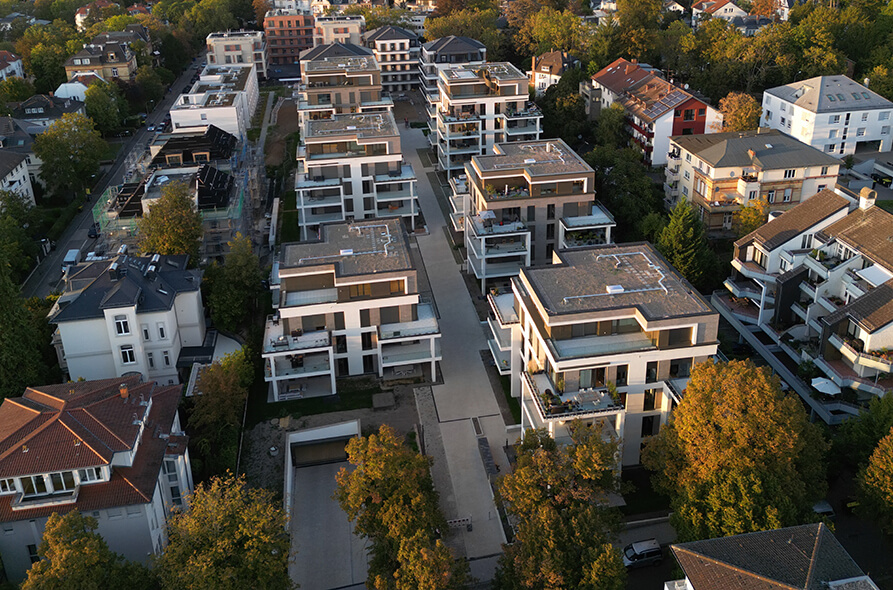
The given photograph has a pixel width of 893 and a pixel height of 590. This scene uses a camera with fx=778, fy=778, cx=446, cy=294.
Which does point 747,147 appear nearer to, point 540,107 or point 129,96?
point 540,107

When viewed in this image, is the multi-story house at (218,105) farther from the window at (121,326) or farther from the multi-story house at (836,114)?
the multi-story house at (836,114)

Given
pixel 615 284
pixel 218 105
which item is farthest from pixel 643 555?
pixel 218 105

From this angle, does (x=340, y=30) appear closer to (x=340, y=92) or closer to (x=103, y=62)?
(x=103, y=62)

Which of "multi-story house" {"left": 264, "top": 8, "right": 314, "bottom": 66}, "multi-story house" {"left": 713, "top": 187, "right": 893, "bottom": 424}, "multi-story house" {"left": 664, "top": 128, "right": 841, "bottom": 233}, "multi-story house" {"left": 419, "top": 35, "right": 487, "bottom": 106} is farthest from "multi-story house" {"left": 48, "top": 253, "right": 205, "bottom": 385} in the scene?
"multi-story house" {"left": 264, "top": 8, "right": 314, "bottom": 66}

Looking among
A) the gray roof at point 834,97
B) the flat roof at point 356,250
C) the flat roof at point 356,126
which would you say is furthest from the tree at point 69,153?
the gray roof at point 834,97

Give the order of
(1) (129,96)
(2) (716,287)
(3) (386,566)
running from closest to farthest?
(3) (386,566) → (2) (716,287) → (1) (129,96)

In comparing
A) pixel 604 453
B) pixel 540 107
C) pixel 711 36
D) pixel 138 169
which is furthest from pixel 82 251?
pixel 711 36
